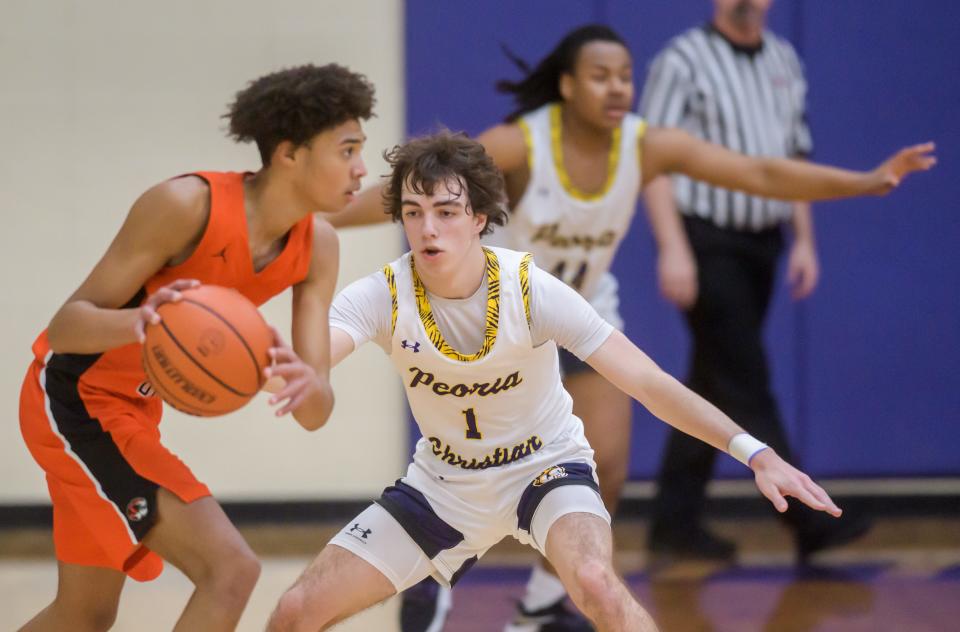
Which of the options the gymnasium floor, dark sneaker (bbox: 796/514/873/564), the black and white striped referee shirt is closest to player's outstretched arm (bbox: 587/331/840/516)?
the gymnasium floor

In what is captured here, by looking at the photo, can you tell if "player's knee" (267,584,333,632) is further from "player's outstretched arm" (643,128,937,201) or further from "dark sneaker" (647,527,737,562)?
"dark sneaker" (647,527,737,562)

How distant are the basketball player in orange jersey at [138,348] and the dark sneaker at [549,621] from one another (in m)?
1.62

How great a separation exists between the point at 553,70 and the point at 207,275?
205 cm

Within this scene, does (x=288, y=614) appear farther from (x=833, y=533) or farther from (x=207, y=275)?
(x=833, y=533)

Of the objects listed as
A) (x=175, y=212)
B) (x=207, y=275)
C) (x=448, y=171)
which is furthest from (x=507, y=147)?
(x=175, y=212)

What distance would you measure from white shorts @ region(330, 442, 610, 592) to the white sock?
1031 millimetres

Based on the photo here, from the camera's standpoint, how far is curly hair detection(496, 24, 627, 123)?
4719 millimetres

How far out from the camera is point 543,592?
4488mm

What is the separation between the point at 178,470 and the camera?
124 inches

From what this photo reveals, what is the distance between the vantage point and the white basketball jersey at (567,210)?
4.61 metres

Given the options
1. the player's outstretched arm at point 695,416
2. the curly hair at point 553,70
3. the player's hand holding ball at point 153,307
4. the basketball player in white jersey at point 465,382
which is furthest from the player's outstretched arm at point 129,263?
the curly hair at point 553,70

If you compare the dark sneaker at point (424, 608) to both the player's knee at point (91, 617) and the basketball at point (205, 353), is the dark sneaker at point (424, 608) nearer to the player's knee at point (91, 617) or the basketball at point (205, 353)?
the player's knee at point (91, 617)

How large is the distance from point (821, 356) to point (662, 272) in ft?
5.22

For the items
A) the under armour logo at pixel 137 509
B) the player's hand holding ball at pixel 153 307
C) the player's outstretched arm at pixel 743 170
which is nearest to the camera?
the player's hand holding ball at pixel 153 307
